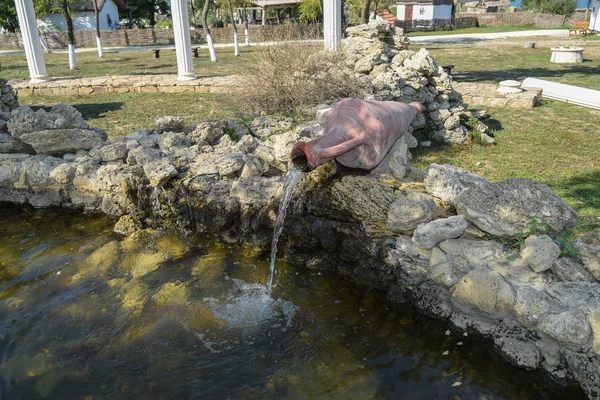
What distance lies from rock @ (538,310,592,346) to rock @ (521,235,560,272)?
39 centimetres

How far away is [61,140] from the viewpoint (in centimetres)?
616

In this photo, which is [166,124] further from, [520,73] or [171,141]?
[520,73]

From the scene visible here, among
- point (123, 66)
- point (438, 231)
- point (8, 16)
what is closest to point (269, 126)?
point (438, 231)

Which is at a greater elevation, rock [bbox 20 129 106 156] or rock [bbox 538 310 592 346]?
rock [bbox 20 129 106 156]

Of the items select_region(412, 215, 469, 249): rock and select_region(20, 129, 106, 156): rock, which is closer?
select_region(412, 215, 469, 249): rock

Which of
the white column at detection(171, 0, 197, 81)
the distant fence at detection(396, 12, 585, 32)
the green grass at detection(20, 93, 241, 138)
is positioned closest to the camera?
the green grass at detection(20, 93, 241, 138)

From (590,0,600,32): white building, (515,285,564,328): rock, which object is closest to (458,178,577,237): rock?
(515,285,564,328): rock

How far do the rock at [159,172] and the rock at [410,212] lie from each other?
2694 mm

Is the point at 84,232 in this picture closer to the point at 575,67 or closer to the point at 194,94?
the point at 194,94

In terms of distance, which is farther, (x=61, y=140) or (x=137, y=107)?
(x=137, y=107)

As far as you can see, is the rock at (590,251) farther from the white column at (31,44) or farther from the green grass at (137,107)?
the white column at (31,44)

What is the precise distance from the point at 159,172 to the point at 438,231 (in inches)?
128

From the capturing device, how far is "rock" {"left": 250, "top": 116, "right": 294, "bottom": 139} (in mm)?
6402

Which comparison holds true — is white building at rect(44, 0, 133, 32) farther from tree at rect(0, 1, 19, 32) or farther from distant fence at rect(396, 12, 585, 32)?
distant fence at rect(396, 12, 585, 32)
